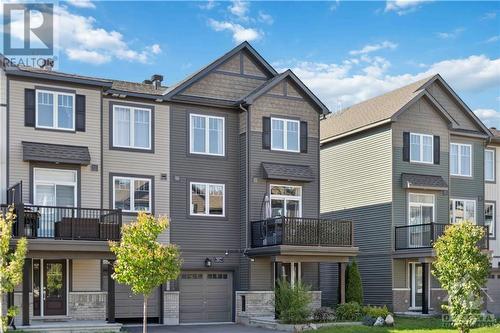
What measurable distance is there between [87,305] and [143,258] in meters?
5.78

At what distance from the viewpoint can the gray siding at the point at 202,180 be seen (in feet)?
87.6

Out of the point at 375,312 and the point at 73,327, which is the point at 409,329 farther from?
the point at 73,327

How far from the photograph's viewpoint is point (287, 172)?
27.9 m

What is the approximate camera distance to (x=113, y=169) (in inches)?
1007

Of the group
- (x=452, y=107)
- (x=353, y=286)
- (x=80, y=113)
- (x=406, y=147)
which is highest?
(x=452, y=107)

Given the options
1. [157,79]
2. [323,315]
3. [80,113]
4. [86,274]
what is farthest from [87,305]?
[157,79]

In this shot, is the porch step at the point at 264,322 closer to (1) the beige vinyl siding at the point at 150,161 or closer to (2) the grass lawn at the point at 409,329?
(2) the grass lawn at the point at 409,329

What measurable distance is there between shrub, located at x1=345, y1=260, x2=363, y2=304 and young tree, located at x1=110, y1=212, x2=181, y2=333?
10.8 m

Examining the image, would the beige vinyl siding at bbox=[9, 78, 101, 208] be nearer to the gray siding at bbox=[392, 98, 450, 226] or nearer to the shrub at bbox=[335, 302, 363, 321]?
the shrub at bbox=[335, 302, 363, 321]

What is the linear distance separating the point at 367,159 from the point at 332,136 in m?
2.44

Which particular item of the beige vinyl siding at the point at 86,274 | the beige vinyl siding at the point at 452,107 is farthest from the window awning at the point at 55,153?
the beige vinyl siding at the point at 452,107

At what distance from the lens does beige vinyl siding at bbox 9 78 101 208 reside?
23438mm

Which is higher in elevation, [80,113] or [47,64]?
[47,64]

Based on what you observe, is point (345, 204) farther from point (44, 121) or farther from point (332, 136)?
point (44, 121)
